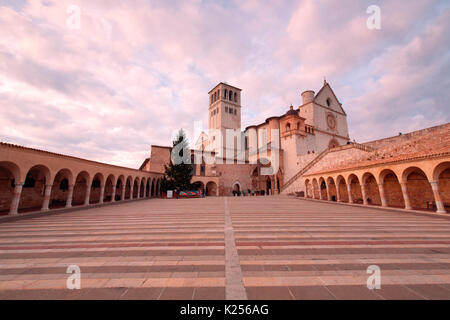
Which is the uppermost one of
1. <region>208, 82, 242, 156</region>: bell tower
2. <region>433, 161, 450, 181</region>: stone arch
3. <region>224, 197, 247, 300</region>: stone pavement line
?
<region>208, 82, 242, 156</region>: bell tower

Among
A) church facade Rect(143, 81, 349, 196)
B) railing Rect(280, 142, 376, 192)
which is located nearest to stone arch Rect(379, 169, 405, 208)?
railing Rect(280, 142, 376, 192)

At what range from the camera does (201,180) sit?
3192cm

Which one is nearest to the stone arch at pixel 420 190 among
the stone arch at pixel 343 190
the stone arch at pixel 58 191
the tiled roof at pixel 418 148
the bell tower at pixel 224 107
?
the tiled roof at pixel 418 148

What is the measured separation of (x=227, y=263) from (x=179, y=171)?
2494cm

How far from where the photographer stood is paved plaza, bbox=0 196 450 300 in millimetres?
2730

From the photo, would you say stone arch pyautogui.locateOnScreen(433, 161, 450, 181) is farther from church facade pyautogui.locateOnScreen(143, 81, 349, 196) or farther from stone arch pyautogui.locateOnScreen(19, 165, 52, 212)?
stone arch pyautogui.locateOnScreen(19, 165, 52, 212)

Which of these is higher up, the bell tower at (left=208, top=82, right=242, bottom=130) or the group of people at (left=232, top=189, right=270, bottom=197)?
the bell tower at (left=208, top=82, right=242, bottom=130)

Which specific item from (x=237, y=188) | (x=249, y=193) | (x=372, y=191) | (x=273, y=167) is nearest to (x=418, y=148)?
(x=372, y=191)

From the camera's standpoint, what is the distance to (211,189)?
110ft

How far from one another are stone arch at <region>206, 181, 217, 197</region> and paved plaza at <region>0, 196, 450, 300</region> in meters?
26.9

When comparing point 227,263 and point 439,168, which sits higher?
point 439,168

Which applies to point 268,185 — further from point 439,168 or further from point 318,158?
point 439,168

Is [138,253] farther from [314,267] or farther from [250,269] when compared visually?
[314,267]
